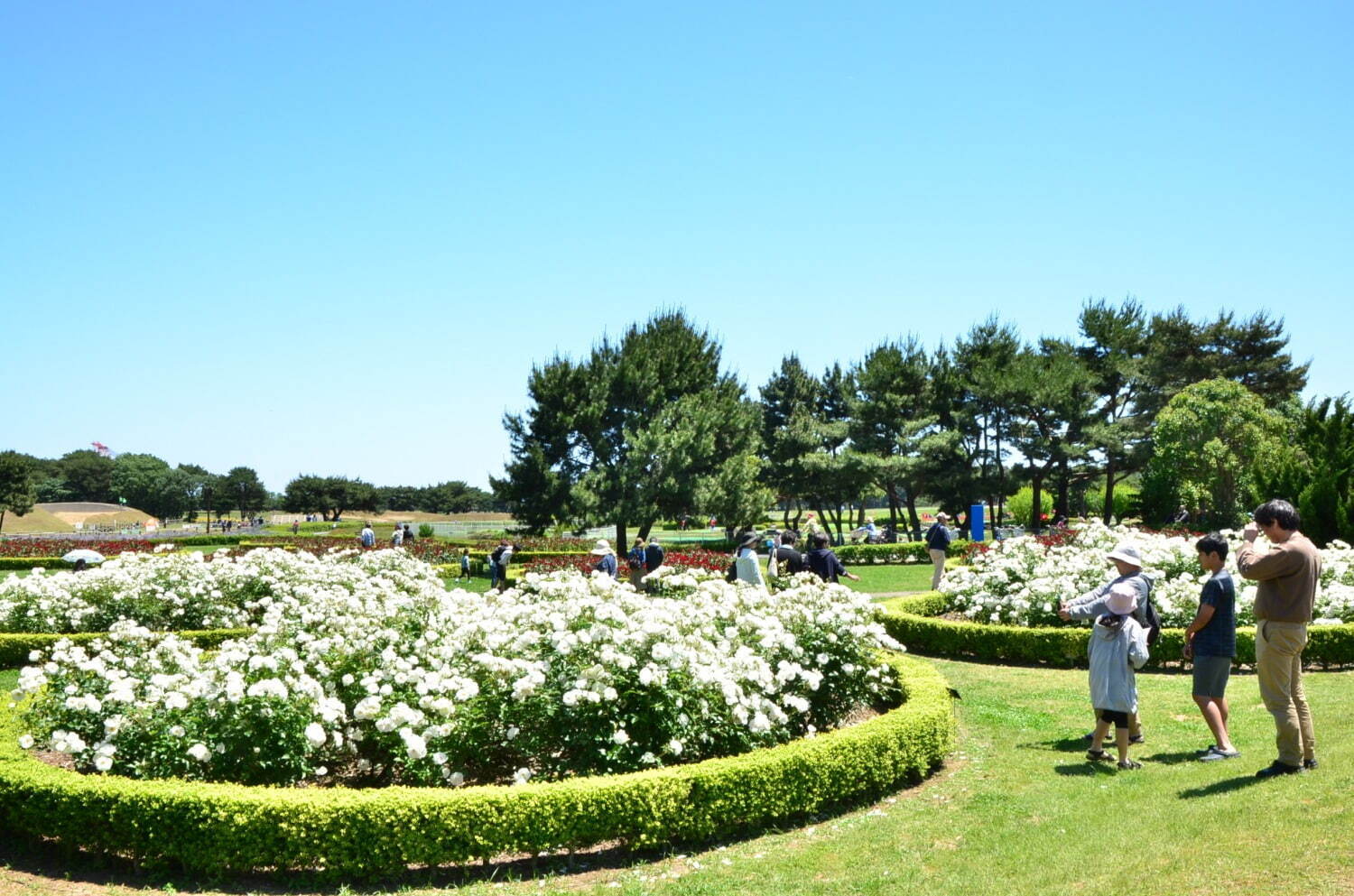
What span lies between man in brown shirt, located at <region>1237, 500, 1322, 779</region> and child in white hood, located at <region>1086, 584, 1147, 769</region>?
2.52ft

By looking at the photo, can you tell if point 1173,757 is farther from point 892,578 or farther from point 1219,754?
point 892,578

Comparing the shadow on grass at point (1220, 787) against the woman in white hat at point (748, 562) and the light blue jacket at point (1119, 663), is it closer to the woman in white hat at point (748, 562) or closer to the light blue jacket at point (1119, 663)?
the light blue jacket at point (1119, 663)

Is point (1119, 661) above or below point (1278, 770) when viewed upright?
above

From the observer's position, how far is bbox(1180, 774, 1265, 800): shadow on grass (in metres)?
5.61

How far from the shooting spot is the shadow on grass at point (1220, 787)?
561 centimetres

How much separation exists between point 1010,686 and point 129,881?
771cm

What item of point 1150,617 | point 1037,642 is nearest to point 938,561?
point 1037,642

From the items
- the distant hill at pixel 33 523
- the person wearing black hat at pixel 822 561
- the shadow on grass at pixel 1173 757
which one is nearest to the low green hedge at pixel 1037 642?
the person wearing black hat at pixel 822 561

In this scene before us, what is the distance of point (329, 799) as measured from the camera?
523cm

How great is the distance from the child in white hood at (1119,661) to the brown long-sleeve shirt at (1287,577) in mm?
804

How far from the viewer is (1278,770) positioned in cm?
581

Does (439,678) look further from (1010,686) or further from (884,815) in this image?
(1010,686)

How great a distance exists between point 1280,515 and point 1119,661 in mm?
1371

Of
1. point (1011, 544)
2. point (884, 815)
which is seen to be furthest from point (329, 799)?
A: point (1011, 544)
